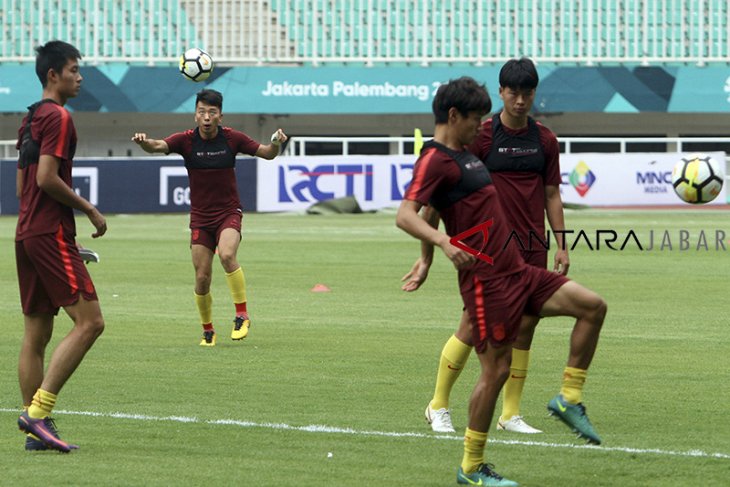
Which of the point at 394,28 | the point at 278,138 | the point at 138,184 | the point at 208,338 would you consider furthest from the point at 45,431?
the point at 394,28

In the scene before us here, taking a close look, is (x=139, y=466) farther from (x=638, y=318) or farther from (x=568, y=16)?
(x=568, y=16)

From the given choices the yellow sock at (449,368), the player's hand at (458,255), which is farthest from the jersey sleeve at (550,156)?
the player's hand at (458,255)

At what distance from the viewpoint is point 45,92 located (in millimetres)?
7613

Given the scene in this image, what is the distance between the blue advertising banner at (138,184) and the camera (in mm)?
38250

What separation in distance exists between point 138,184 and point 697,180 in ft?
74.6

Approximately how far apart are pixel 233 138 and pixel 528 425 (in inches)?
228

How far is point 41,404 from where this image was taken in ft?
24.6

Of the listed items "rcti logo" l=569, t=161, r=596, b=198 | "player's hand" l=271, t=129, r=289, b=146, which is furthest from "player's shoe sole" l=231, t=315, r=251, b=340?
"rcti logo" l=569, t=161, r=596, b=198

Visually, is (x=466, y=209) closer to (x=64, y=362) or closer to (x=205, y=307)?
(x=64, y=362)

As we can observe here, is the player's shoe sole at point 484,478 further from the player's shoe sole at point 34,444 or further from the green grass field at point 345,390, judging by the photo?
the player's shoe sole at point 34,444

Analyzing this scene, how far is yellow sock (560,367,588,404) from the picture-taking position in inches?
301

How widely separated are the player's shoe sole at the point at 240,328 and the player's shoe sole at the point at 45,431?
17.8ft

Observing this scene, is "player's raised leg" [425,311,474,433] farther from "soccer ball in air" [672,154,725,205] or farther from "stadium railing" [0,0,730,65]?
"stadium railing" [0,0,730,65]

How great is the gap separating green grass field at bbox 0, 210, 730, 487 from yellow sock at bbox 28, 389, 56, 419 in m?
0.22
